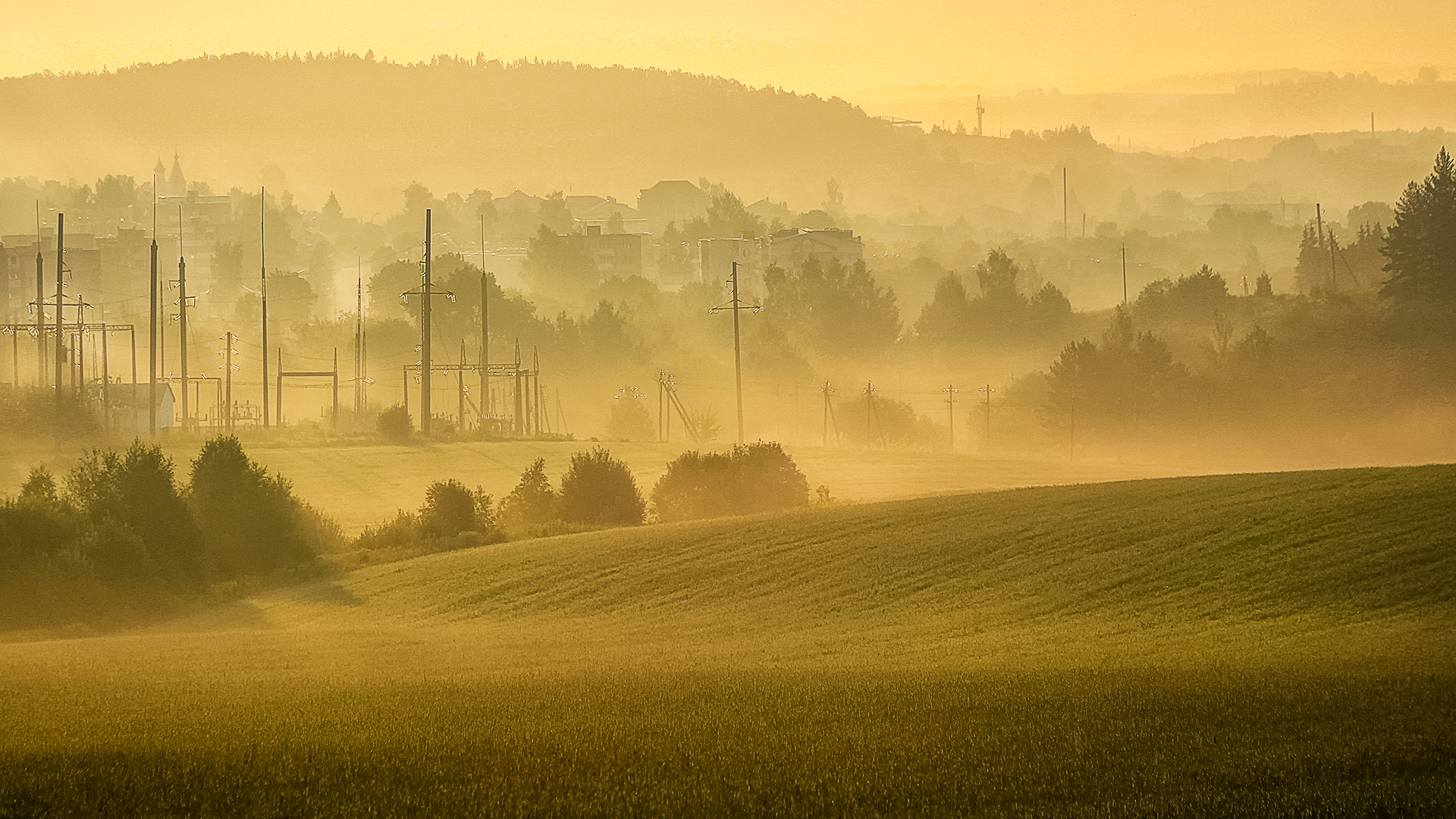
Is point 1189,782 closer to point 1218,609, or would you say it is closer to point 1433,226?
point 1218,609

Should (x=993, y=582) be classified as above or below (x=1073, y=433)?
below

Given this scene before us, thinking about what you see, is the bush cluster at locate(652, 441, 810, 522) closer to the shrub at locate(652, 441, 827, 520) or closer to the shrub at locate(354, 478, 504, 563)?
the shrub at locate(652, 441, 827, 520)

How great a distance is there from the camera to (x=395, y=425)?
382ft

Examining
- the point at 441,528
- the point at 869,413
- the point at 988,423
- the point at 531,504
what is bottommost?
the point at 441,528

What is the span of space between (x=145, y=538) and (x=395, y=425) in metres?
62.7

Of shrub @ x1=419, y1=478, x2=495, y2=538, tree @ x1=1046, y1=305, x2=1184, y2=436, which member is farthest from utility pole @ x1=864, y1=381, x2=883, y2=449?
shrub @ x1=419, y1=478, x2=495, y2=538

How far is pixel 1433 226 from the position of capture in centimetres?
14750

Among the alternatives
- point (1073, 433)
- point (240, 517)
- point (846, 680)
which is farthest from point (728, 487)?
point (1073, 433)

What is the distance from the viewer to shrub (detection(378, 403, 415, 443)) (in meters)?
115

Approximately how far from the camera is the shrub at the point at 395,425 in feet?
379

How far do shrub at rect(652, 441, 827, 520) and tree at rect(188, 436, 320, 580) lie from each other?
20.1 meters

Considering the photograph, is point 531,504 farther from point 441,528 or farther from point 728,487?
point 728,487

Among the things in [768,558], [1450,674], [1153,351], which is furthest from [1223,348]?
[1450,674]

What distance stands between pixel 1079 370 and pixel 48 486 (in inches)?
4637
